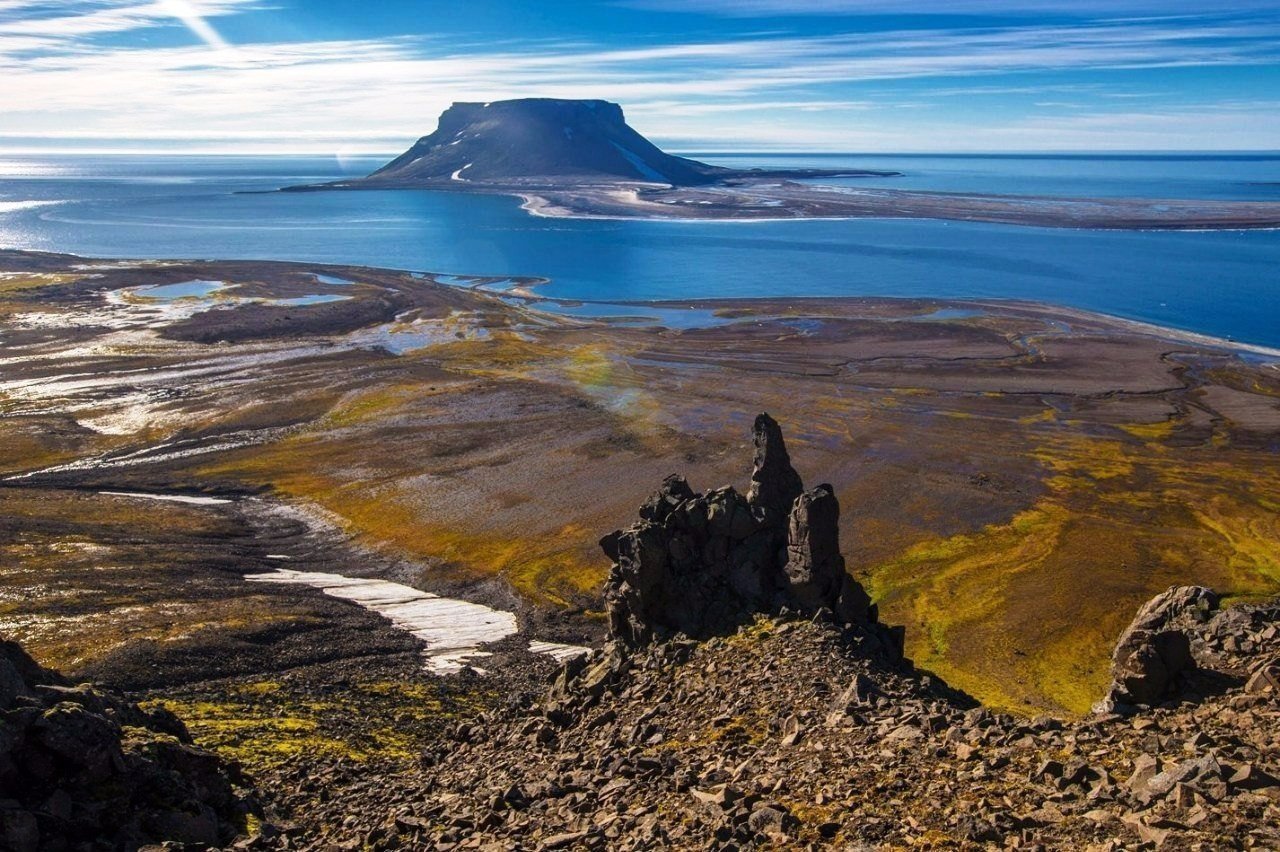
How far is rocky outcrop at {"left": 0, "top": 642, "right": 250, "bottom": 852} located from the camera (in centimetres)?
1781

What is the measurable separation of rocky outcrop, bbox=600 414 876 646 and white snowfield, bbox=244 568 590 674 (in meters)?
12.0

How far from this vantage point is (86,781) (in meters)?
18.9

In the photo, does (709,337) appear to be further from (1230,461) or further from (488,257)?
(488,257)

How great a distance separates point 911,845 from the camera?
1554cm

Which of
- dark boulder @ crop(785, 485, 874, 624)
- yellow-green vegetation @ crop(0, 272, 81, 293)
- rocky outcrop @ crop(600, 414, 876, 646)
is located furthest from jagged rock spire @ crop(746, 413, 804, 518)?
yellow-green vegetation @ crop(0, 272, 81, 293)

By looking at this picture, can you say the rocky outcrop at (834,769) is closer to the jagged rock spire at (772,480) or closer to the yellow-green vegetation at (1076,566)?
the jagged rock spire at (772,480)

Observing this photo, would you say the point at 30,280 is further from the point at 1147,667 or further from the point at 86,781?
the point at 1147,667

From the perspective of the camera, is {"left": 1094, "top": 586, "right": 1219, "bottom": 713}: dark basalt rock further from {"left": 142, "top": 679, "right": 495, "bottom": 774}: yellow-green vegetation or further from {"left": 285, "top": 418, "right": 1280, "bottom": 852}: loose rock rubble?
{"left": 142, "top": 679, "right": 495, "bottom": 774}: yellow-green vegetation

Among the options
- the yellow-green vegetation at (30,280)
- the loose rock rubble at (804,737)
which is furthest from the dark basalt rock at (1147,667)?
the yellow-green vegetation at (30,280)

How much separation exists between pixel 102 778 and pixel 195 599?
29988 millimetres

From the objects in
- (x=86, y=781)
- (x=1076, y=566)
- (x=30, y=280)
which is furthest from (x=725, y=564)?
(x=30, y=280)

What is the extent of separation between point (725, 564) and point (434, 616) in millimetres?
22401

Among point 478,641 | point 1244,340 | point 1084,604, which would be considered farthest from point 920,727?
point 1244,340

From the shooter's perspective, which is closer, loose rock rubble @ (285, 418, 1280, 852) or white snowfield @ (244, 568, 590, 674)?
loose rock rubble @ (285, 418, 1280, 852)
